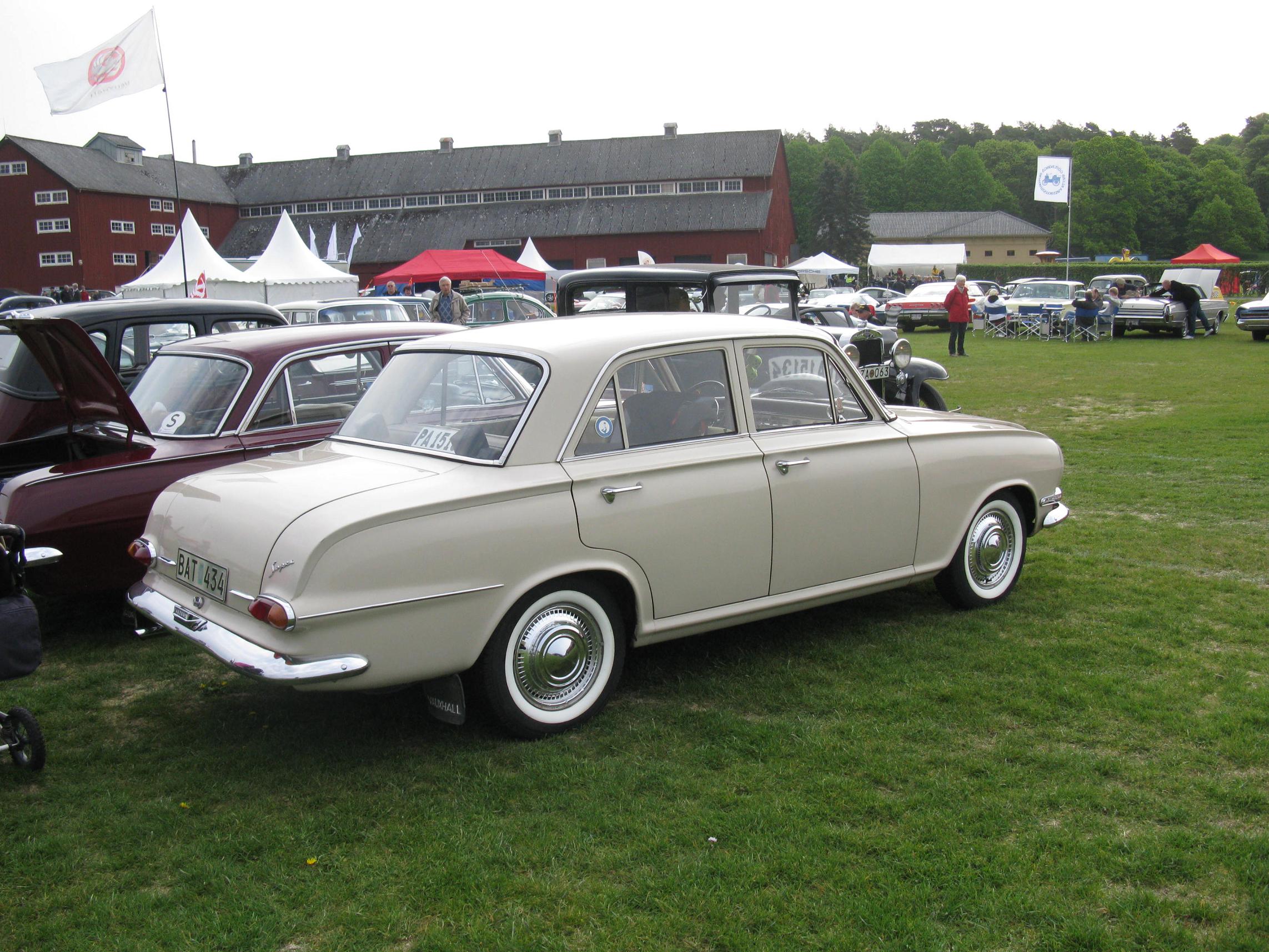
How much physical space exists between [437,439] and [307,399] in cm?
224

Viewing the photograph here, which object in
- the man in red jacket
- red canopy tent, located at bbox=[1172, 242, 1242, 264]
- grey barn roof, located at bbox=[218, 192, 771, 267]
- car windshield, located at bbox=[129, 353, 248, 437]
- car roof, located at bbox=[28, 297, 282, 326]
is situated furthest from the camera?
red canopy tent, located at bbox=[1172, 242, 1242, 264]

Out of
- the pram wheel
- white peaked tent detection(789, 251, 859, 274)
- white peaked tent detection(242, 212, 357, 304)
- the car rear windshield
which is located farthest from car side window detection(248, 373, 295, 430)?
white peaked tent detection(789, 251, 859, 274)

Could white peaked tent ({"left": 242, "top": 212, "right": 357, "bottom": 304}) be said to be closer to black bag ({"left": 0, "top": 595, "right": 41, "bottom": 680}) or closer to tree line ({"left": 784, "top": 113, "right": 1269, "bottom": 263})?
black bag ({"left": 0, "top": 595, "right": 41, "bottom": 680})

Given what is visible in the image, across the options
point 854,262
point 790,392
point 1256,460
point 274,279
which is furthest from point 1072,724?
point 854,262

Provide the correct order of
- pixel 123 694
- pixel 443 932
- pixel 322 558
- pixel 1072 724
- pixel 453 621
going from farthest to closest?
pixel 123 694 → pixel 1072 724 → pixel 453 621 → pixel 322 558 → pixel 443 932

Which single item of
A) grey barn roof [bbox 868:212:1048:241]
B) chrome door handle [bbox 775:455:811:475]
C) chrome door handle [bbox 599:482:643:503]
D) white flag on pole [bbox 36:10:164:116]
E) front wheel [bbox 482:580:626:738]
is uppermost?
grey barn roof [bbox 868:212:1048:241]

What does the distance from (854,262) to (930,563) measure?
8729 centimetres

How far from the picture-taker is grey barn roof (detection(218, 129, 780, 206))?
6319 centimetres

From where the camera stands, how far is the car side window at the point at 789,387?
5020 millimetres

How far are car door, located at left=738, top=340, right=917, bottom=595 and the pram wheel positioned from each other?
3045 millimetres

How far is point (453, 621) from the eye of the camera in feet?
12.8

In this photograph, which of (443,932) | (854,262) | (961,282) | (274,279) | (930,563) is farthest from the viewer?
(854,262)

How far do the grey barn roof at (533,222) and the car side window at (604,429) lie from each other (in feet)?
185

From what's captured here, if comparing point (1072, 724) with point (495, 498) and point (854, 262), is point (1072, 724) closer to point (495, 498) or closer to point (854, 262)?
point (495, 498)
